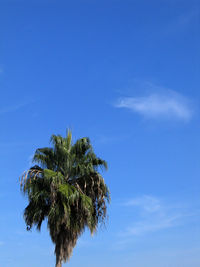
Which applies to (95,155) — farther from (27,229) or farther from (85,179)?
(27,229)

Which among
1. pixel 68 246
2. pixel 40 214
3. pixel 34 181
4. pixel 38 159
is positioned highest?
pixel 38 159

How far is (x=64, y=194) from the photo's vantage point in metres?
25.8

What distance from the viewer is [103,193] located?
91.0 ft

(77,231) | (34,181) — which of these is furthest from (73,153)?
(77,231)

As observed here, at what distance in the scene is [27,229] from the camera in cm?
2661

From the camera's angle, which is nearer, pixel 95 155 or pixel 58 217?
pixel 58 217

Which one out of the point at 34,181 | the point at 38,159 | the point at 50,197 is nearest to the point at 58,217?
the point at 50,197

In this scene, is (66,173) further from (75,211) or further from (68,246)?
(68,246)

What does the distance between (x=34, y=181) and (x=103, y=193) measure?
14.9ft

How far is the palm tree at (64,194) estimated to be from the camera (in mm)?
25906

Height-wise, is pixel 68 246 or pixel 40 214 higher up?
pixel 40 214

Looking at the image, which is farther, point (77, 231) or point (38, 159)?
point (38, 159)

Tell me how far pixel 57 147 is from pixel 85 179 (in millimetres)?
3064

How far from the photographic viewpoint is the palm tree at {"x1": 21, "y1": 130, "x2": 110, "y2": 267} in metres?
25.9
